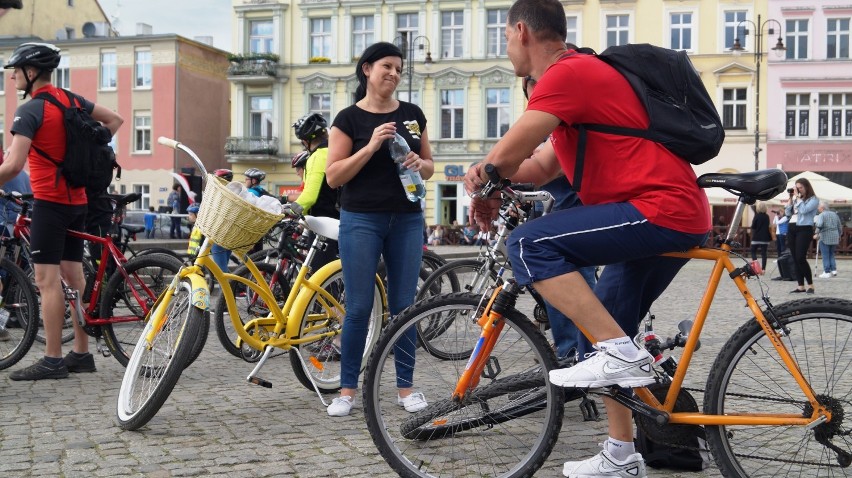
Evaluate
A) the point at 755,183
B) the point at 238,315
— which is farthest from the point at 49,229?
the point at 755,183

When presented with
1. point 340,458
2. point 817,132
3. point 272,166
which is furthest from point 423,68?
point 340,458

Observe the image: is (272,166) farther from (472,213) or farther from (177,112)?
(472,213)

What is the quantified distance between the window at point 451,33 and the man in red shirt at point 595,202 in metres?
44.5

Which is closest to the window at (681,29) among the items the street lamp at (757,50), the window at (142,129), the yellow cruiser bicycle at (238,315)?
the street lamp at (757,50)

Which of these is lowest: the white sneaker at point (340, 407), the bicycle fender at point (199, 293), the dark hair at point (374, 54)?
the white sneaker at point (340, 407)

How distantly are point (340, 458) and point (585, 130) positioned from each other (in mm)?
1827

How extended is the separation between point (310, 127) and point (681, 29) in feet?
130

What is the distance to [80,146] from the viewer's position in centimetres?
654

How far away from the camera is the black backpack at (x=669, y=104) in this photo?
11.6ft

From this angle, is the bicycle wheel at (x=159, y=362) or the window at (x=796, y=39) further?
the window at (x=796, y=39)

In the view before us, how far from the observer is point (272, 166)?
1982 inches

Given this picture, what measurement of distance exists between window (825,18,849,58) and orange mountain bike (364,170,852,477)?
4335cm

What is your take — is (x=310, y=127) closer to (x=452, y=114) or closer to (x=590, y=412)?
(x=590, y=412)

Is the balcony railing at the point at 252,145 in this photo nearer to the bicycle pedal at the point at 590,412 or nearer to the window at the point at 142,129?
the window at the point at 142,129
